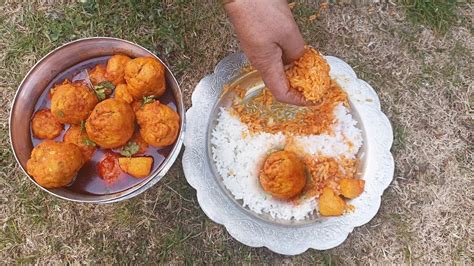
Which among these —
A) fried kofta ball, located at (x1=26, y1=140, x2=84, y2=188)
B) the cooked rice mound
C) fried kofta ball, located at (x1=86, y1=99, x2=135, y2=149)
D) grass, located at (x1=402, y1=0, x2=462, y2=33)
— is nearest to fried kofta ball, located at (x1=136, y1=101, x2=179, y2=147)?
fried kofta ball, located at (x1=86, y1=99, x2=135, y2=149)

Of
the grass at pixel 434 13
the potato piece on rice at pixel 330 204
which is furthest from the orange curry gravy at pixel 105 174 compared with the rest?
the grass at pixel 434 13

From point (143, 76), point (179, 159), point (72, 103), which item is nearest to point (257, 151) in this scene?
point (179, 159)

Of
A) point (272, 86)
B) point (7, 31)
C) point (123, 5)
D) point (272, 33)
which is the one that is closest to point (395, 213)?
point (272, 86)

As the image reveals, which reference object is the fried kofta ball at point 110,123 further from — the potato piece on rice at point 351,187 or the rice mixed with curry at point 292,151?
the potato piece on rice at point 351,187

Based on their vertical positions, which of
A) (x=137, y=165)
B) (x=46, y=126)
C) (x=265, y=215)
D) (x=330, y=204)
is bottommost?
(x=265, y=215)

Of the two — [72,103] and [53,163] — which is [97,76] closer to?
[72,103]

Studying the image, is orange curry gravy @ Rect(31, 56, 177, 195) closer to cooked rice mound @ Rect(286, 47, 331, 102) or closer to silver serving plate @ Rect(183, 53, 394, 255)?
silver serving plate @ Rect(183, 53, 394, 255)
